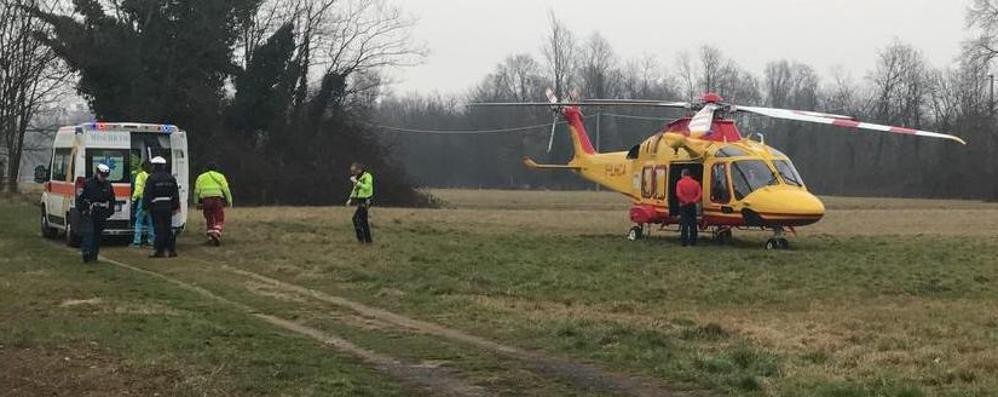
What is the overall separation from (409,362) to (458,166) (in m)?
115

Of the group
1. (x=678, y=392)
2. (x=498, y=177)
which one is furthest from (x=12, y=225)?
(x=498, y=177)

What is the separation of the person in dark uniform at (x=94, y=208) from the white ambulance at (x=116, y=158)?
239 cm

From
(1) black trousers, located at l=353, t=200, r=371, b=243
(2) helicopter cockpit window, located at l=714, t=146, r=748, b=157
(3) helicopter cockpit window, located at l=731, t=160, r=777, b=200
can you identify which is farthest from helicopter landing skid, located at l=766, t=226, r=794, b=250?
(1) black trousers, located at l=353, t=200, r=371, b=243

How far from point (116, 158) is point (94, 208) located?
4022mm

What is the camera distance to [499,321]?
33.7 ft

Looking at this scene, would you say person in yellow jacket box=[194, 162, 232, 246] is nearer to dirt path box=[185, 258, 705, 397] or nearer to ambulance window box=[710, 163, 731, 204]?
dirt path box=[185, 258, 705, 397]

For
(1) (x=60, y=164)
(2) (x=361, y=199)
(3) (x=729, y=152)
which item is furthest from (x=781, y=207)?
(1) (x=60, y=164)

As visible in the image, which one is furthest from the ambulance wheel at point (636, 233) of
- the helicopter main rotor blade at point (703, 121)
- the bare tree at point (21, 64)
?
the bare tree at point (21, 64)

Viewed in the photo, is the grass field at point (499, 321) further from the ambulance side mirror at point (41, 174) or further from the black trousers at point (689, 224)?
the ambulance side mirror at point (41, 174)

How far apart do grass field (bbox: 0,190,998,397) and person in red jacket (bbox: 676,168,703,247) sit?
6.53ft

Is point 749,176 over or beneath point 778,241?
over

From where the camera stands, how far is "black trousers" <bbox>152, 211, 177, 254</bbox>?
1669 centimetres

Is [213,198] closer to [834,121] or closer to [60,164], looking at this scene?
[60,164]

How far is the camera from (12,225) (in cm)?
2539
